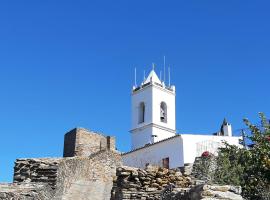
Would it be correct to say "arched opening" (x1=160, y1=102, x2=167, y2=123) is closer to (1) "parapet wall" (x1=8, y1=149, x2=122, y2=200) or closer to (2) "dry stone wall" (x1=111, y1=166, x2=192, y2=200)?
(1) "parapet wall" (x1=8, y1=149, x2=122, y2=200)

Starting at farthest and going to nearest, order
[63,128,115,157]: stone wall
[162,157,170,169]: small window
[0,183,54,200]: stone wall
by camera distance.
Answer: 1. [162,157,170,169]: small window
2. [63,128,115,157]: stone wall
3. [0,183,54,200]: stone wall

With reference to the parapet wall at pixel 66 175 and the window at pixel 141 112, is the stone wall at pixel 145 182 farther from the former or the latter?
the window at pixel 141 112

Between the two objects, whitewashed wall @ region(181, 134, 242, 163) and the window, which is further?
the window

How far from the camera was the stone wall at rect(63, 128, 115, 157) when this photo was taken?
3294cm

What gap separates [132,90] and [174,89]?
4.69 m

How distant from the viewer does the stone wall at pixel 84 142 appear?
3294cm

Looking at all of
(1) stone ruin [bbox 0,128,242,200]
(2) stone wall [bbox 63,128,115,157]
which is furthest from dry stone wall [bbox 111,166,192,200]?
(2) stone wall [bbox 63,128,115,157]

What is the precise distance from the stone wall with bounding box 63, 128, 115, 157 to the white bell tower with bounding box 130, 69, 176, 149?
1132 centimetres

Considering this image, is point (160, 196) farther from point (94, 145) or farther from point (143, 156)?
point (143, 156)

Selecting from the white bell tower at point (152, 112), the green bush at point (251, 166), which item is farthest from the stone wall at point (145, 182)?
the white bell tower at point (152, 112)

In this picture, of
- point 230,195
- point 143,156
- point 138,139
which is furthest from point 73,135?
point 230,195

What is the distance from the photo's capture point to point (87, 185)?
60.8 feet

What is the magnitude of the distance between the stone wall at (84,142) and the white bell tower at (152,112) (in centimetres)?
1132

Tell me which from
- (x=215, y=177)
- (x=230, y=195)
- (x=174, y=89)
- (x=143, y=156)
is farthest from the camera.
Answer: (x=174, y=89)
